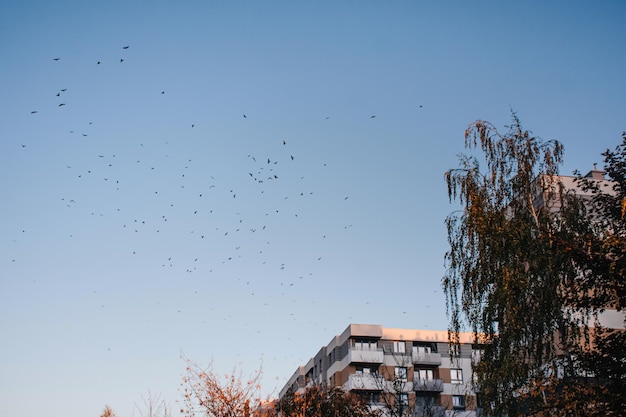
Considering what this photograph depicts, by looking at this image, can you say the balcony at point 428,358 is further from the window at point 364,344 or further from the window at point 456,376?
the window at point 364,344

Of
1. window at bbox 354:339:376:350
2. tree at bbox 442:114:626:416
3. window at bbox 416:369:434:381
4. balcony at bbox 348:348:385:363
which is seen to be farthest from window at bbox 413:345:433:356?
tree at bbox 442:114:626:416

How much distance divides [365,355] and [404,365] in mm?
3768

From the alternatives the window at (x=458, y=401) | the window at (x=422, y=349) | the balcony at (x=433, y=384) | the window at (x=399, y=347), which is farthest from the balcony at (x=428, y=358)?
the window at (x=458, y=401)

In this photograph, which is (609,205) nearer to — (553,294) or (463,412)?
(553,294)

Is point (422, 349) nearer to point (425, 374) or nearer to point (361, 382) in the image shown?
point (425, 374)

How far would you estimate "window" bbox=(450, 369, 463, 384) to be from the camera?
58.7 metres

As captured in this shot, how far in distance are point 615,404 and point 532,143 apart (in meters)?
10.0

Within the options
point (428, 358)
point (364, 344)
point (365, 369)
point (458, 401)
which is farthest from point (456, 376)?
point (364, 344)

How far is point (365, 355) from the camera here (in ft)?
188

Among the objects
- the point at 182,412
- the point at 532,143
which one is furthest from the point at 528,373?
the point at 182,412

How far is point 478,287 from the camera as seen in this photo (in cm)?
2156

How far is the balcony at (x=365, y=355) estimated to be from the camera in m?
56.8

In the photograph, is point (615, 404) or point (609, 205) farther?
point (609, 205)

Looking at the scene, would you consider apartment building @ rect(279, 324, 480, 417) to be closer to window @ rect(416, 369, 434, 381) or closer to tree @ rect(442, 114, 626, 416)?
window @ rect(416, 369, 434, 381)
